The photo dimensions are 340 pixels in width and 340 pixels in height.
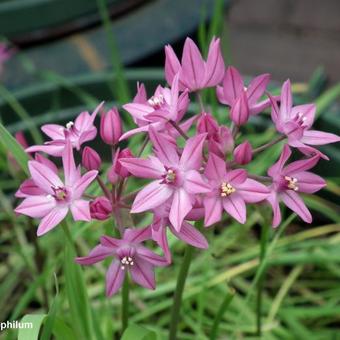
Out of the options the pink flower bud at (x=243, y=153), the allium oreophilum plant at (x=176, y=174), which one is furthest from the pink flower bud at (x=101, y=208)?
the pink flower bud at (x=243, y=153)

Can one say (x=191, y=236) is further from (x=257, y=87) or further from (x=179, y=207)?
(x=257, y=87)

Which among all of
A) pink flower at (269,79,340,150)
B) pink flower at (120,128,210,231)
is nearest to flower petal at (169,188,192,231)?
pink flower at (120,128,210,231)

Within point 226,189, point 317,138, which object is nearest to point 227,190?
point 226,189

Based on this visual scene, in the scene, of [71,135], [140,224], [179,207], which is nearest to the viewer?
[179,207]

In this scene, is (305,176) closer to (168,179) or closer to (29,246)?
(168,179)

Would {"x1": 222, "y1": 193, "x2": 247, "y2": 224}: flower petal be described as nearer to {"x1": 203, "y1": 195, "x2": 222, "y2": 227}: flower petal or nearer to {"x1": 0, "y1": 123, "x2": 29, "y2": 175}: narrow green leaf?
{"x1": 203, "y1": 195, "x2": 222, "y2": 227}: flower petal

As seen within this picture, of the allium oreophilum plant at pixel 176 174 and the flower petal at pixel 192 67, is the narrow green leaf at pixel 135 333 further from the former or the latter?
the flower petal at pixel 192 67

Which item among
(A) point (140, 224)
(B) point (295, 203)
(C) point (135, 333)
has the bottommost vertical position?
(A) point (140, 224)
